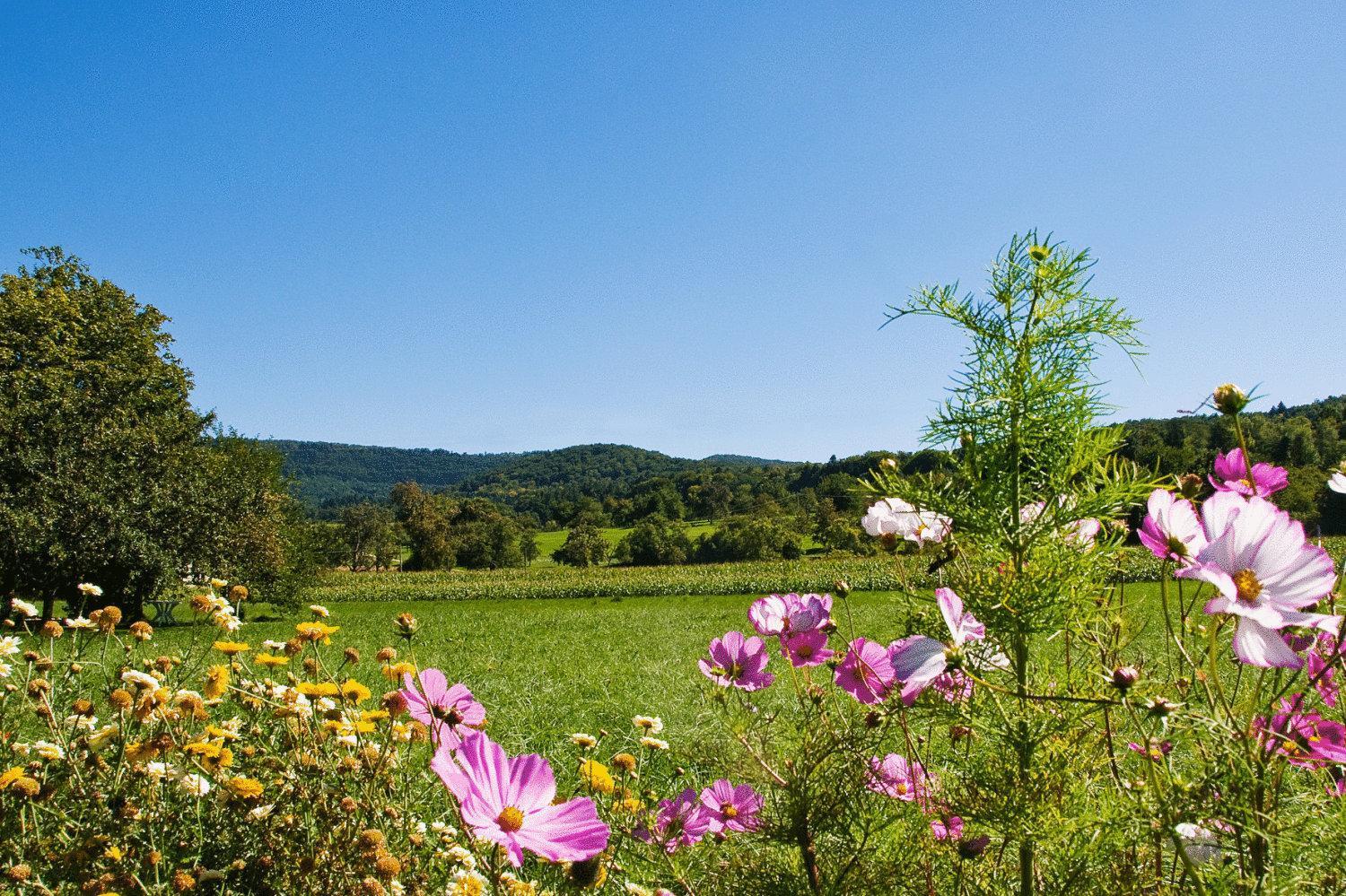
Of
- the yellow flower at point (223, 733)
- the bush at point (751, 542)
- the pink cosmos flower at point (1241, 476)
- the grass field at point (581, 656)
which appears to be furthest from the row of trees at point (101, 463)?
the bush at point (751, 542)

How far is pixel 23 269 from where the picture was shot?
61.9 feet

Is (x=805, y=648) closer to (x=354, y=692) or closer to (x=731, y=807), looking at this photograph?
(x=731, y=807)

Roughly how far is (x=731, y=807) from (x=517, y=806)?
2.03ft

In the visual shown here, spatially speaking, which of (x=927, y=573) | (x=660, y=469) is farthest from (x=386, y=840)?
(x=660, y=469)

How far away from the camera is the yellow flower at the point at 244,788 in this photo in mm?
1386

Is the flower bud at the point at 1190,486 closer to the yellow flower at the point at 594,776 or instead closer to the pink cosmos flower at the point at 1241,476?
the pink cosmos flower at the point at 1241,476

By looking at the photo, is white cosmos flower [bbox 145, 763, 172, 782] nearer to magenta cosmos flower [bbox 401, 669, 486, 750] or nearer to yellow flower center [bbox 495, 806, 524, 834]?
magenta cosmos flower [bbox 401, 669, 486, 750]

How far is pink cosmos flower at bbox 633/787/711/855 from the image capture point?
4.07ft

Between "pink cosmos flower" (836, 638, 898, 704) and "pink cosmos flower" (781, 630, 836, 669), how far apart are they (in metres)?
0.04

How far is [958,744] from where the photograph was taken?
125 cm

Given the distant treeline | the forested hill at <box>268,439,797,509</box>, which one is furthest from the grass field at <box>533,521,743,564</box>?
the forested hill at <box>268,439,797,509</box>

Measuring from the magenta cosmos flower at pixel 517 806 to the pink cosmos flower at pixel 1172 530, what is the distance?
2.17 ft

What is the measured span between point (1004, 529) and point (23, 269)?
25.2 meters

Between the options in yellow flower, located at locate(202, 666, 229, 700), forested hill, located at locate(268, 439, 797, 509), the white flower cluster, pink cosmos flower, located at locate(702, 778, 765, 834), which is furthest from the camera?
forested hill, located at locate(268, 439, 797, 509)
